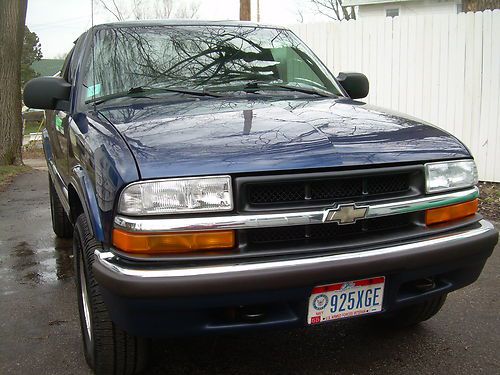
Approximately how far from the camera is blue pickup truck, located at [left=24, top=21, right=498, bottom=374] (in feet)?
6.96

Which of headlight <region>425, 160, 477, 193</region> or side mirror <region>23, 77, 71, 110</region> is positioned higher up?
side mirror <region>23, 77, 71, 110</region>

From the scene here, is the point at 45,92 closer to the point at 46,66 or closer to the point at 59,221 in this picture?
the point at 59,221

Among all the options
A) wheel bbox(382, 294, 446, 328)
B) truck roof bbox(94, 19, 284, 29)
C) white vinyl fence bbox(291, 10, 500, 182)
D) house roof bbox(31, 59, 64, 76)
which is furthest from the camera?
house roof bbox(31, 59, 64, 76)

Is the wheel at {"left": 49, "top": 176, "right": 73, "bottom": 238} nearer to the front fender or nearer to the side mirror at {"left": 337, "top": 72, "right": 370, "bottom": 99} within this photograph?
the front fender

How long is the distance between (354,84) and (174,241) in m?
2.37

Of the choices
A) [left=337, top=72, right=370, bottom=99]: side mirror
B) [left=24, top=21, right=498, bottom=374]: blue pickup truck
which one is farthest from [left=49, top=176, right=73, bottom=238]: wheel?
[left=337, top=72, right=370, bottom=99]: side mirror

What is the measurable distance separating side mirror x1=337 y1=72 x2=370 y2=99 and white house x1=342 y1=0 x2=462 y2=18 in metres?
19.4

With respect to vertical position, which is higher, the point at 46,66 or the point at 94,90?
the point at 46,66

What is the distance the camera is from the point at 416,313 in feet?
10.4

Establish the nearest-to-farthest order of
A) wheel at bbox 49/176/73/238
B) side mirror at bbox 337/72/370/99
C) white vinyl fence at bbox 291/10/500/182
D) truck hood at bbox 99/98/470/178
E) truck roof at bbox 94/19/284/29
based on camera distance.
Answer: truck hood at bbox 99/98/470/178 → truck roof at bbox 94/19/284/29 → side mirror at bbox 337/72/370/99 → wheel at bbox 49/176/73/238 → white vinyl fence at bbox 291/10/500/182

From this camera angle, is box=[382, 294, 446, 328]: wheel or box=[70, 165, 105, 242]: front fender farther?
box=[382, 294, 446, 328]: wheel

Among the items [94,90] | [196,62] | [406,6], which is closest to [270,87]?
[196,62]

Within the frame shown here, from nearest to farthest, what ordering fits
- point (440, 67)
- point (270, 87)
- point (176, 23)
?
point (270, 87), point (176, 23), point (440, 67)

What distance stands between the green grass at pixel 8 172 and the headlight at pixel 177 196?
24.6 feet
